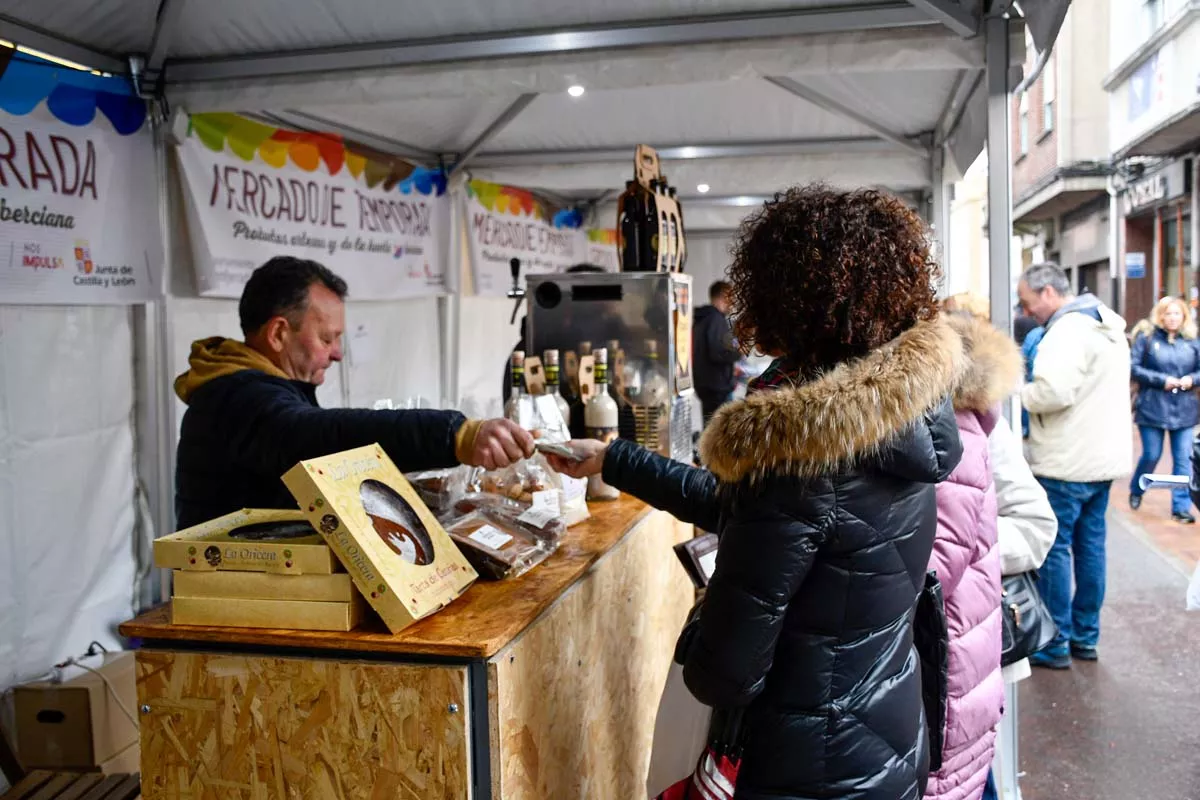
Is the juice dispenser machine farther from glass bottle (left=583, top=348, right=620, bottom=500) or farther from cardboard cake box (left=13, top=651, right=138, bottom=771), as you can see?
cardboard cake box (left=13, top=651, right=138, bottom=771)

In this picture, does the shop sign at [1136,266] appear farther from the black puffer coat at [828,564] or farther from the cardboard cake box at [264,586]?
the cardboard cake box at [264,586]

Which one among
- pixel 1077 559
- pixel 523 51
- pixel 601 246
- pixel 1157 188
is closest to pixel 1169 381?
pixel 1077 559

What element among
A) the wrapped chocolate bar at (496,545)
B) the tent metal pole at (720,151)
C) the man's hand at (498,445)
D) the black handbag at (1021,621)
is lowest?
the black handbag at (1021,621)

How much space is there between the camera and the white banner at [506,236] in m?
6.71

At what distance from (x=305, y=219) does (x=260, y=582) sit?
355cm

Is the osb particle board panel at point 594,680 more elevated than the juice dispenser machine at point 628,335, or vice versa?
the juice dispenser machine at point 628,335

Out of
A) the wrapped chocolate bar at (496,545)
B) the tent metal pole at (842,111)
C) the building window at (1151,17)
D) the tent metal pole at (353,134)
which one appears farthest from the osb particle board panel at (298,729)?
the building window at (1151,17)

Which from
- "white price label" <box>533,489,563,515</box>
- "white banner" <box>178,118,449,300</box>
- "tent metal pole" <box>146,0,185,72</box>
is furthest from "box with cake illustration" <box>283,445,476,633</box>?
"white banner" <box>178,118,449,300</box>

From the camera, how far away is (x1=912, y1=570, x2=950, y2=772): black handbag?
1732mm

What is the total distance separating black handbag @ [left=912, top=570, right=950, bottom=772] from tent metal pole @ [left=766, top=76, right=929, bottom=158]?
2.79 m

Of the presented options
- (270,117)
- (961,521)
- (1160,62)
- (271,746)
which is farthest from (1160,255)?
(271,746)

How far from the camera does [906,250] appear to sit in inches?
61.0

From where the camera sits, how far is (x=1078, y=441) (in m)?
4.31

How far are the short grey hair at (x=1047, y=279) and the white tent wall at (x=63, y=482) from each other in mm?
4036
